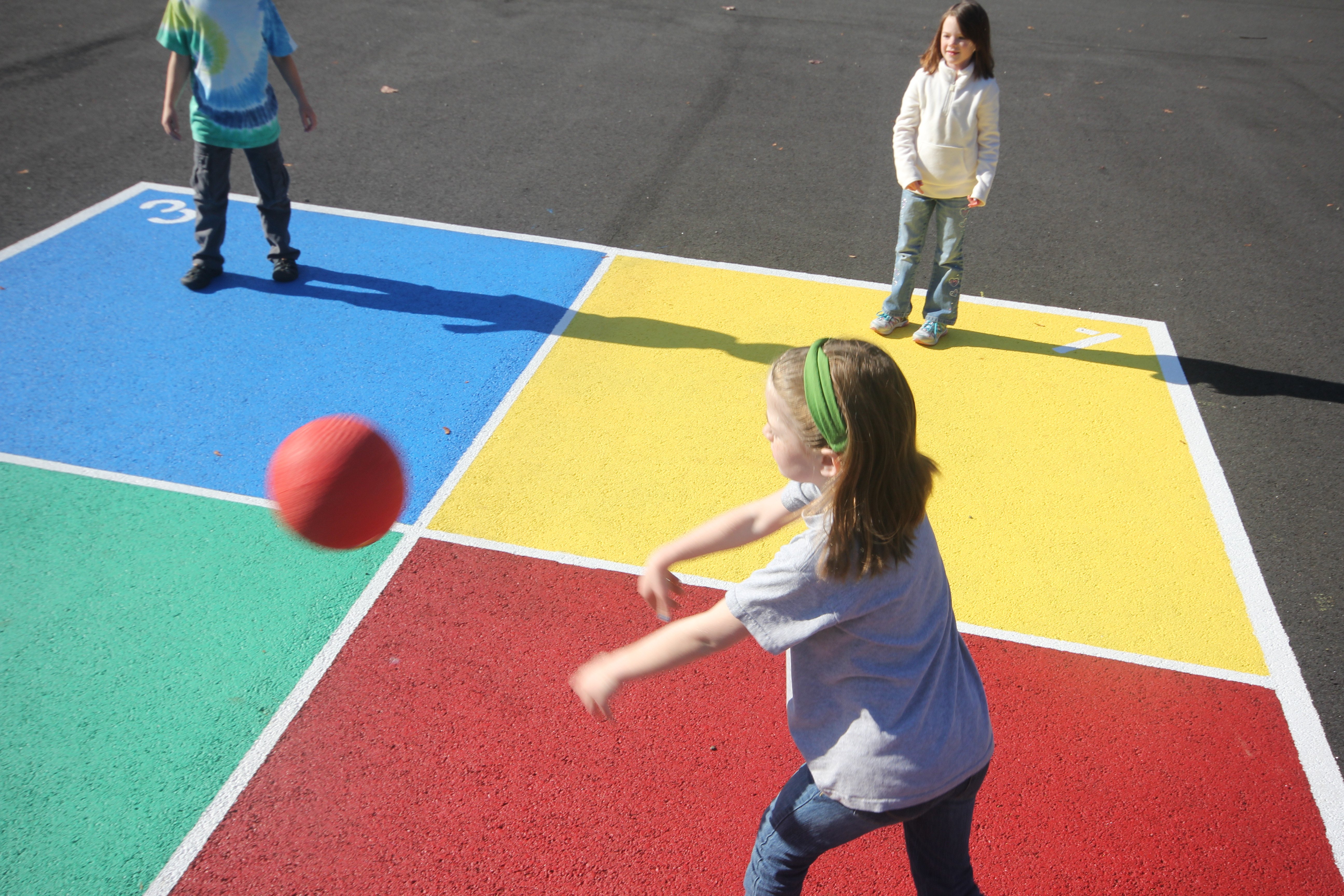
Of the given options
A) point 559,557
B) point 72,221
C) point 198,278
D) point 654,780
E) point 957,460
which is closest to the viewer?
point 654,780

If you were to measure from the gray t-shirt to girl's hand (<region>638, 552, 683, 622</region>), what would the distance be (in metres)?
0.44

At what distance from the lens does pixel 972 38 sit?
6125 mm

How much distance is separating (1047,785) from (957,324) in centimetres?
445

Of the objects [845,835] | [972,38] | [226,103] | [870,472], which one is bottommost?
[845,835]

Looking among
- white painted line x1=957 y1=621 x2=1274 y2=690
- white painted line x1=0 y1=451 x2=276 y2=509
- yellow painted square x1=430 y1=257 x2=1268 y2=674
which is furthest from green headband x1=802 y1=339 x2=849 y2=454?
white painted line x1=0 y1=451 x2=276 y2=509

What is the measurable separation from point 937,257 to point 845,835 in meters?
5.34

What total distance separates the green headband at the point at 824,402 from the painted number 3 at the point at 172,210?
321 inches

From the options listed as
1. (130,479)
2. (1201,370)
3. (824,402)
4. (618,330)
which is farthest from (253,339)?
(1201,370)

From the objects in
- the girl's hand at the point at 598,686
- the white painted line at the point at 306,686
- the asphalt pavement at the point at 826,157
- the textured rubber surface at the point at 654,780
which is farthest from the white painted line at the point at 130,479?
the girl's hand at the point at 598,686

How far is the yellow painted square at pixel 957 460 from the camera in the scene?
4914mm

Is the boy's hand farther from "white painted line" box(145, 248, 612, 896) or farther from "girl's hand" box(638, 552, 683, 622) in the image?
"girl's hand" box(638, 552, 683, 622)

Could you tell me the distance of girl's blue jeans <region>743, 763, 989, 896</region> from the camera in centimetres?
252

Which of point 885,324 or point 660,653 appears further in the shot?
point 885,324

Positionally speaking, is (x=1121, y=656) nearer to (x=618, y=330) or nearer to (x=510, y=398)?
(x=510, y=398)
